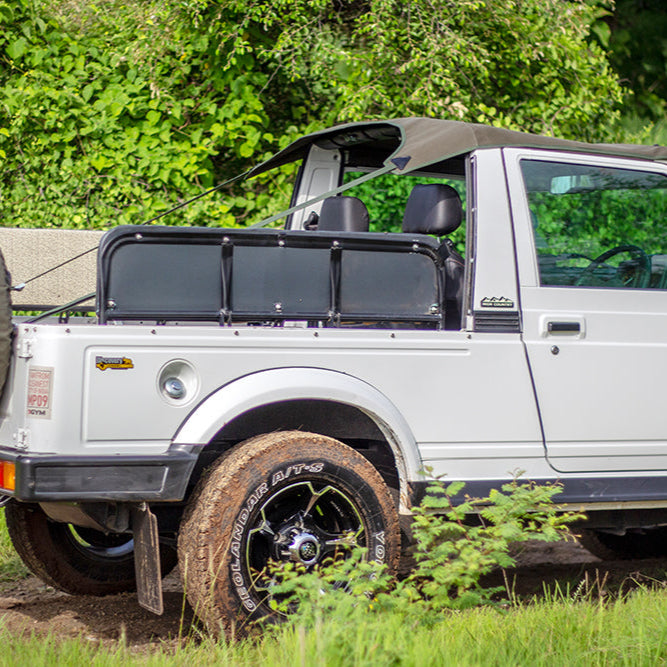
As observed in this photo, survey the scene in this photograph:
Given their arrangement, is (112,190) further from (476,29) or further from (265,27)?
(476,29)

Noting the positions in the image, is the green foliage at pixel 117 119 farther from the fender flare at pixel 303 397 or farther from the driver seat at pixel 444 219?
the fender flare at pixel 303 397

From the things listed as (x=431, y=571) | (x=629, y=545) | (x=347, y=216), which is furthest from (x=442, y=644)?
(x=629, y=545)

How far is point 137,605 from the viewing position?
452 cm

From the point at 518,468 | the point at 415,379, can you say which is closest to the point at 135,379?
the point at 415,379

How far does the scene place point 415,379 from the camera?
3883 millimetres

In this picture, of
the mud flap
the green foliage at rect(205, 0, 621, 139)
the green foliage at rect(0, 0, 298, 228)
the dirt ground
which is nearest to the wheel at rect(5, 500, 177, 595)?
the dirt ground

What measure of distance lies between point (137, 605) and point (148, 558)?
1.11 metres

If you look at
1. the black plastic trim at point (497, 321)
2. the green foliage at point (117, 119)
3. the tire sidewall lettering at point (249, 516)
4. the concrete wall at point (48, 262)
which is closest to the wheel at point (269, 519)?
the tire sidewall lettering at point (249, 516)

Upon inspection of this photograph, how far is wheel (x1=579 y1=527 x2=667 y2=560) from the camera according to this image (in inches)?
229

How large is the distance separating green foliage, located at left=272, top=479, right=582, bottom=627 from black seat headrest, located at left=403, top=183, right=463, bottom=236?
4.06 ft

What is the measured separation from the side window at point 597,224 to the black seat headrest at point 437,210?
1.25 feet

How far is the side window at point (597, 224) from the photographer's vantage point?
Answer: 4.34 m

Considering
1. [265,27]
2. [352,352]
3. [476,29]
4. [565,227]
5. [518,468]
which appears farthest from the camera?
[476,29]

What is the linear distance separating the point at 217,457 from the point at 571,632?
1441 millimetres
